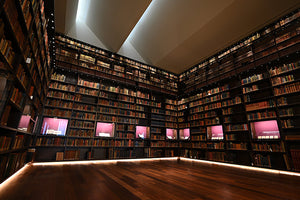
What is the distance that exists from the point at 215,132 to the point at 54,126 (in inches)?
228

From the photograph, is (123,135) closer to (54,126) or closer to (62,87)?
(54,126)

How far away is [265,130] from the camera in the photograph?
4.17 m

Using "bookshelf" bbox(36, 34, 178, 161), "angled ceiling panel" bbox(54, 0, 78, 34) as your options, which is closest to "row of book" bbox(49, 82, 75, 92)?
"bookshelf" bbox(36, 34, 178, 161)

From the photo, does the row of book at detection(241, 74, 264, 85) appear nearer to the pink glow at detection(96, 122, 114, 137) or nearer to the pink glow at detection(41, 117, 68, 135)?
the pink glow at detection(96, 122, 114, 137)

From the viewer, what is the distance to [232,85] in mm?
5379

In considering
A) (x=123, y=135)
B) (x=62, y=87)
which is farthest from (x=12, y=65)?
(x=123, y=135)

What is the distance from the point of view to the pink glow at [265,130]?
398 centimetres

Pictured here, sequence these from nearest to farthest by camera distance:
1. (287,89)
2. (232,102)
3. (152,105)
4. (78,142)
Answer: (287,89)
(78,142)
(232,102)
(152,105)

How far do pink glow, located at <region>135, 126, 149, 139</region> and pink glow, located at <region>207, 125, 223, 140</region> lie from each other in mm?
2600

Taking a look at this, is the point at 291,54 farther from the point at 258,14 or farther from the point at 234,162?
the point at 234,162

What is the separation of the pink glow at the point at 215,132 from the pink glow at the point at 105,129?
3.91 metres

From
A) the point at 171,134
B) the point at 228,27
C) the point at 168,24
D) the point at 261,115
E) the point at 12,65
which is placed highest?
the point at 168,24

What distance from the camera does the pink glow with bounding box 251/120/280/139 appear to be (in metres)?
3.98

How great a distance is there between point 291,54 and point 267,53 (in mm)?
604
